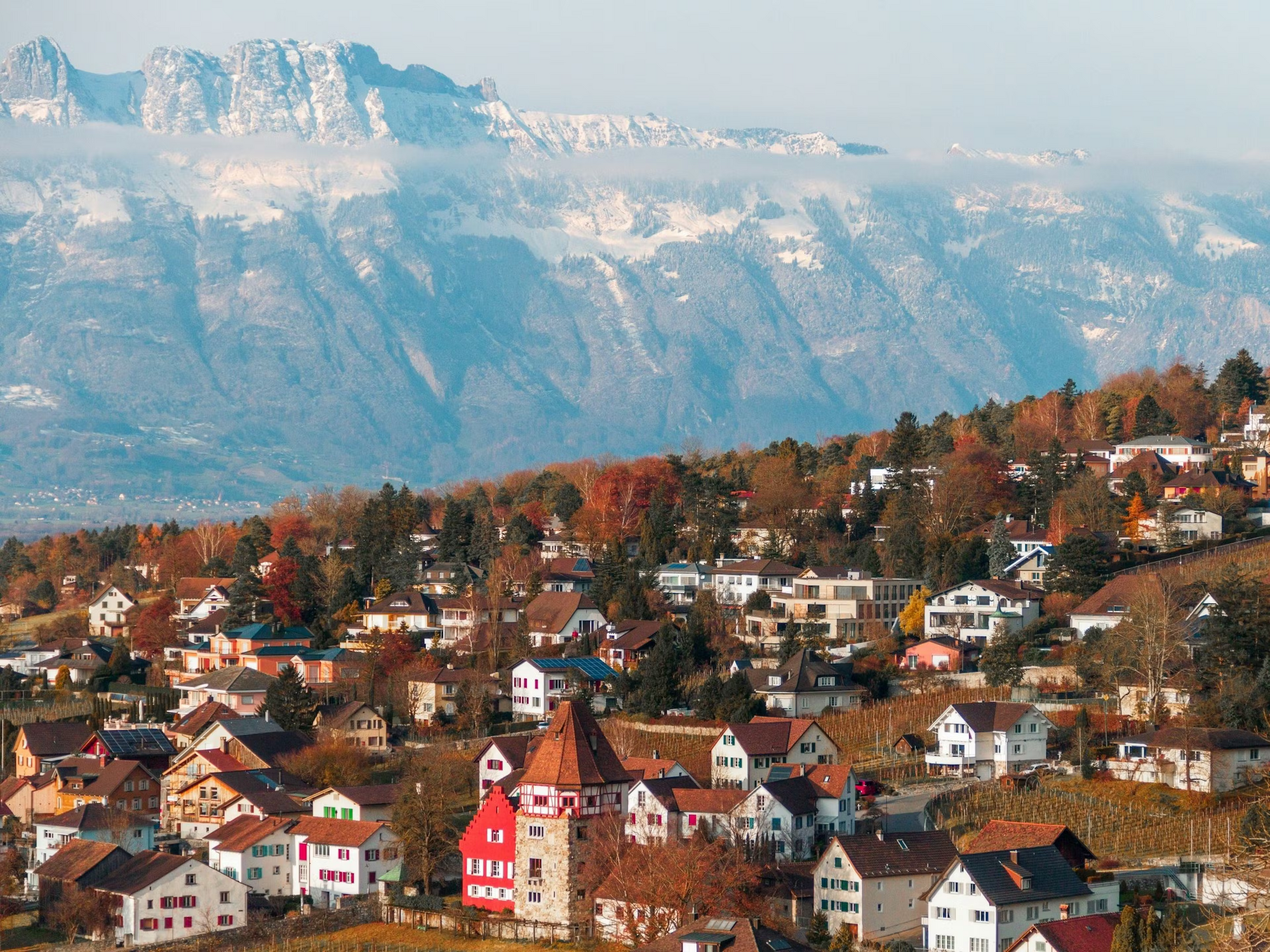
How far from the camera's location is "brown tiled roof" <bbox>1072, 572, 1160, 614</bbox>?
266 ft

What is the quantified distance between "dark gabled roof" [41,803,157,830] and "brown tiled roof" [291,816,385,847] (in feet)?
23.8

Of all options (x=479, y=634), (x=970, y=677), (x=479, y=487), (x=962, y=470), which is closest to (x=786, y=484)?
(x=962, y=470)

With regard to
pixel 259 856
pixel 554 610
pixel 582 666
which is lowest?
pixel 259 856

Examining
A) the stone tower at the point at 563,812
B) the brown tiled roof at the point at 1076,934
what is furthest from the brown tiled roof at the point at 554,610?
the brown tiled roof at the point at 1076,934

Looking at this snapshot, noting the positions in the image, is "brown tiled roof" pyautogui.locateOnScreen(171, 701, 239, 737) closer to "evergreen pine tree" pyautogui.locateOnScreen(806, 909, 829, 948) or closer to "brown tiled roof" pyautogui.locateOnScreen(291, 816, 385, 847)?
"brown tiled roof" pyautogui.locateOnScreen(291, 816, 385, 847)

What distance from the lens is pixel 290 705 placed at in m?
82.4

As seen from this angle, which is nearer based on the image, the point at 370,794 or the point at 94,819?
the point at 370,794

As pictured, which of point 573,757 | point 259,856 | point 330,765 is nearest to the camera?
point 573,757

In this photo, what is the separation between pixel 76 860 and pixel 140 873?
3.11 meters

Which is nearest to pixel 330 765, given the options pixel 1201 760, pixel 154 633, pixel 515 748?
pixel 515 748

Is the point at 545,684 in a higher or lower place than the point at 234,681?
higher

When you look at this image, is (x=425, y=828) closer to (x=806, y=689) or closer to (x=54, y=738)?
(x=806, y=689)

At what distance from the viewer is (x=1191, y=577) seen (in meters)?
85.4

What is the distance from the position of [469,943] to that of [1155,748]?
69.5 ft
